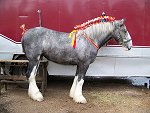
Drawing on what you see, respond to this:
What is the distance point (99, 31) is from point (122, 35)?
0.50 m

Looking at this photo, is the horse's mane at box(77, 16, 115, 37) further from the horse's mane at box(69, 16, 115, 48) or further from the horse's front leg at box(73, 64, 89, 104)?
the horse's front leg at box(73, 64, 89, 104)

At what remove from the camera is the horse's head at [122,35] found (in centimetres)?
712

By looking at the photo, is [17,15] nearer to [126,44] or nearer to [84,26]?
[84,26]

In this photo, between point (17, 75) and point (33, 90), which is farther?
point (17, 75)

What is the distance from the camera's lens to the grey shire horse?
704 centimetres

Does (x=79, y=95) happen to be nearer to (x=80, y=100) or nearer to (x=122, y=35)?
(x=80, y=100)

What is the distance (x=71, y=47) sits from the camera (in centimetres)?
703

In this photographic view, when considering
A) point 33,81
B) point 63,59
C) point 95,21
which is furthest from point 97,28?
point 33,81

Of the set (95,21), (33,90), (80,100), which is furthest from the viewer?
(95,21)

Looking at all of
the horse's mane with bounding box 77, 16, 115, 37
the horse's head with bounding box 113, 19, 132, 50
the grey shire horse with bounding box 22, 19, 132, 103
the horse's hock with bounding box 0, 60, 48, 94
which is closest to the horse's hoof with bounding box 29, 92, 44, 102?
the grey shire horse with bounding box 22, 19, 132, 103

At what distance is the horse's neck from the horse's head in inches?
4.7

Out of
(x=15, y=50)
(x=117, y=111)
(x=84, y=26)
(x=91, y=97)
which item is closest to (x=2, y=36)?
(x=15, y=50)

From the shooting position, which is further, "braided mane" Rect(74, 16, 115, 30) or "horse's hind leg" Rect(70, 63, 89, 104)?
"braided mane" Rect(74, 16, 115, 30)

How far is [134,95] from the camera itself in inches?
310
